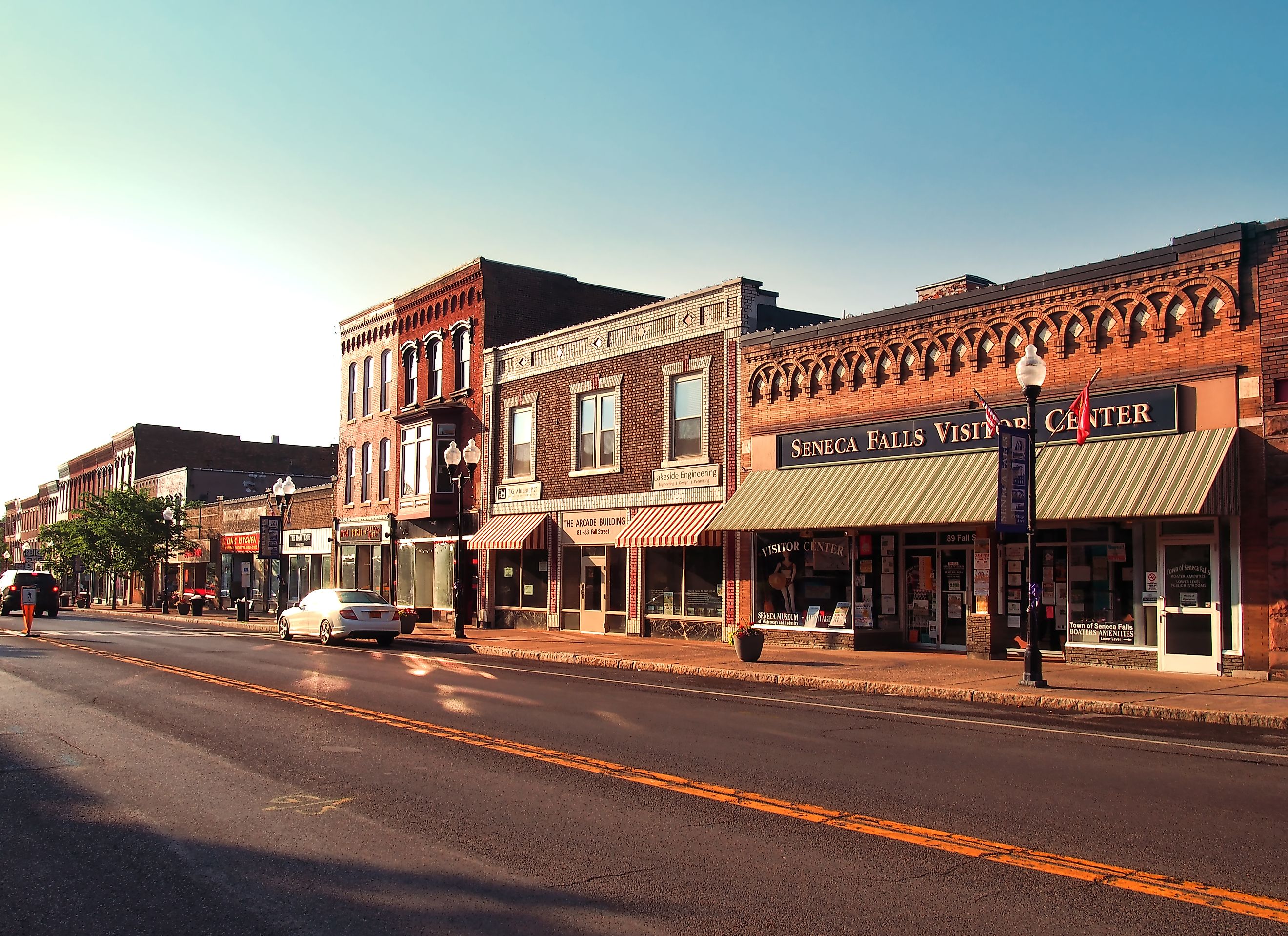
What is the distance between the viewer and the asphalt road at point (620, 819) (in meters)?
A: 5.56

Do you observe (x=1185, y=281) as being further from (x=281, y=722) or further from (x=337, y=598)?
(x=337, y=598)

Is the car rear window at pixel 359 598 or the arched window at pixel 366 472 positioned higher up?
the arched window at pixel 366 472

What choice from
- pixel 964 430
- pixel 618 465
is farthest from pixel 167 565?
pixel 964 430

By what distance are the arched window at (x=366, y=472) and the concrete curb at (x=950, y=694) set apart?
2158 centimetres

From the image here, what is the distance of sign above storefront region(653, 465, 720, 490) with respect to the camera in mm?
26750

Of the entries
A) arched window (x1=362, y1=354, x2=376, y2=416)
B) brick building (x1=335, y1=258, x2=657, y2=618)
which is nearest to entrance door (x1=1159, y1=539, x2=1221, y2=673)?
brick building (x1=335, y1=258, x2=657, y2=618)

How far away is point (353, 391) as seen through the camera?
147 ft

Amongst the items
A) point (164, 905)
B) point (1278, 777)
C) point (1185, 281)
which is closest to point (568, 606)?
point (1185, 281)

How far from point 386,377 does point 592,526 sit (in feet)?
50.8

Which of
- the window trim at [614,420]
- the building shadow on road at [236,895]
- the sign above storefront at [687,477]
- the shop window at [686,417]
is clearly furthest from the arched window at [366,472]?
the building shadow on road at [236,895]

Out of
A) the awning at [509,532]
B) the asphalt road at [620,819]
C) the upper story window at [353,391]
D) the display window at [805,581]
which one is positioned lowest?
the asphalt road at [620,819]

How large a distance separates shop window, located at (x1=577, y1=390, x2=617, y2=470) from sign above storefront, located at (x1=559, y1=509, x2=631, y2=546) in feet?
4.29

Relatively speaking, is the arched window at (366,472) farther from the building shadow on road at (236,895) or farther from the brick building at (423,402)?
the building shadow on road at (236,895)

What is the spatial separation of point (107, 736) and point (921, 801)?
26.8 ft
